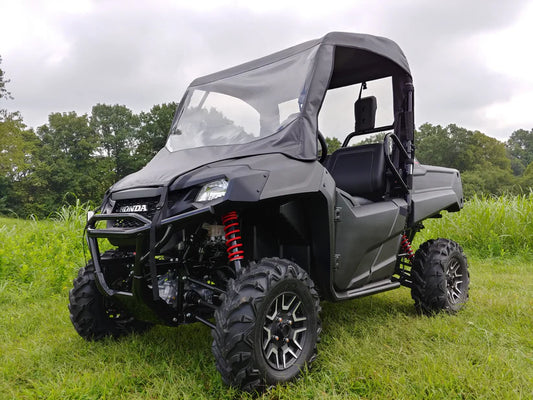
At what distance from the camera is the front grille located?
2584 mm

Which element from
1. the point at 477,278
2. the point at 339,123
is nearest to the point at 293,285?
the point at 339,123

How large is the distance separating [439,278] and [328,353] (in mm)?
1478

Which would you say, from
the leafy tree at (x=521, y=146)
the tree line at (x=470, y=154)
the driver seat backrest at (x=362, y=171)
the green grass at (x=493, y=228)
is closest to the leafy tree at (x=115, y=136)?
the tree line at (x=470, y=154)

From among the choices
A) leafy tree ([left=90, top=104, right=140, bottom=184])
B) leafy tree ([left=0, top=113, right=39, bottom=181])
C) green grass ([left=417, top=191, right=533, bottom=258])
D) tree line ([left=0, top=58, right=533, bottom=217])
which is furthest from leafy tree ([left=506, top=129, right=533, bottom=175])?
green grass ([left=417, top=191, right=533, bottom=258])

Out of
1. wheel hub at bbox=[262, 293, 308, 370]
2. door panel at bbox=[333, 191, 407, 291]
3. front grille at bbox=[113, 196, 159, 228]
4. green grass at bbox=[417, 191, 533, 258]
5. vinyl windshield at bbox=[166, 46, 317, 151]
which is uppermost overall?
vinyl windshield at bbox=[166, 46, 317, 151]

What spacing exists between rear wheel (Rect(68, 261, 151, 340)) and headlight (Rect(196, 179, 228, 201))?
1269mm

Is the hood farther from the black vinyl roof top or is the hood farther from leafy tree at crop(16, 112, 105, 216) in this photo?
leafy tree at crop(16, 112, 105, 216)

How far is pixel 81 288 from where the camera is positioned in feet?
10.6

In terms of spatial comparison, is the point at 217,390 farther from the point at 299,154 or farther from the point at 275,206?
the point at 299,154

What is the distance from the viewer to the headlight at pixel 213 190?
2.43m

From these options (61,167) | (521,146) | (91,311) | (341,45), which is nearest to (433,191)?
(341,45)

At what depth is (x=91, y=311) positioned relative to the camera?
323cm

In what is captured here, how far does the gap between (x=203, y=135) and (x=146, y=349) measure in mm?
1523

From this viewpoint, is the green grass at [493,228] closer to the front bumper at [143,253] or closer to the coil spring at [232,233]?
the coil spring at [232,233]
